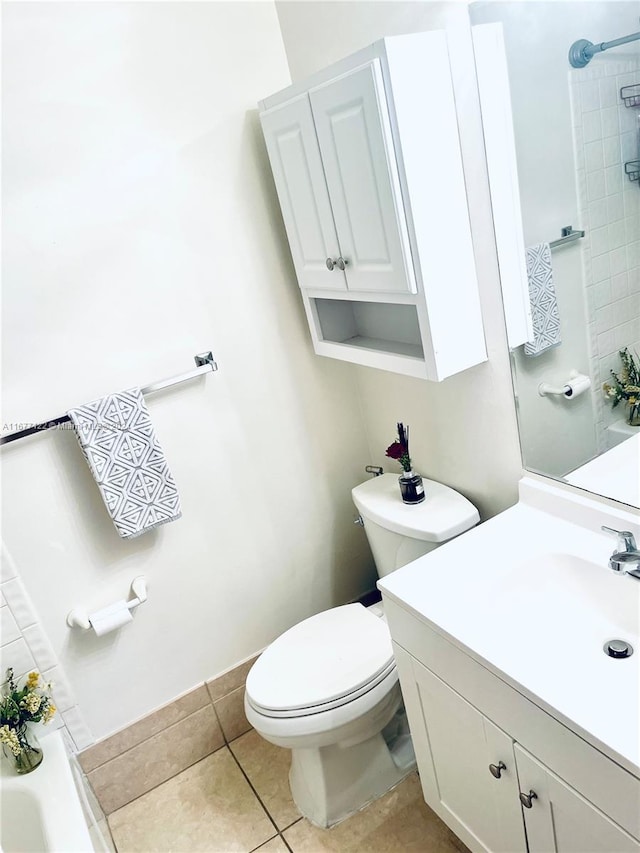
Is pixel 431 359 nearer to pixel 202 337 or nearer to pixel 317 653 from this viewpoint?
pixel 202 337

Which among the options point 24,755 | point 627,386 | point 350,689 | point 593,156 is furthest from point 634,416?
point 24,755

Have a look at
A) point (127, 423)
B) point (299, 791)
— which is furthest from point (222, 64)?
point (299, 791)

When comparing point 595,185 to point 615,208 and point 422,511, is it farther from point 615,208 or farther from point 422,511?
point 422,511

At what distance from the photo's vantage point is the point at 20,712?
5.23 ft

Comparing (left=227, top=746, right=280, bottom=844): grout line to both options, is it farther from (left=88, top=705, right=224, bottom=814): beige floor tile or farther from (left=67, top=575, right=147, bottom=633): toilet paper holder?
(left=67, top=575, right=147, bottom=633): toilet paper holder

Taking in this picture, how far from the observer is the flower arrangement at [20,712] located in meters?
1.56

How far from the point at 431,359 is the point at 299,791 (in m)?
1.26

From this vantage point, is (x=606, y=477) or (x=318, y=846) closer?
(x=606, y=477)

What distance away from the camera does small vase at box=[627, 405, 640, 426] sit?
1284 mm

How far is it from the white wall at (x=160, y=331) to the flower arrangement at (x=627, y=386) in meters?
0.93

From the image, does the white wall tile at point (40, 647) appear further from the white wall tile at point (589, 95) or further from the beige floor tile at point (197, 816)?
the white wall tile at point (589, 95)

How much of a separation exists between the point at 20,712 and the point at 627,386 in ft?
5.22

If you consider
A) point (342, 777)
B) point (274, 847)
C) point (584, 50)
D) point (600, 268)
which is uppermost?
point (584, 50)

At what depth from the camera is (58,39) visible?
1504mm
